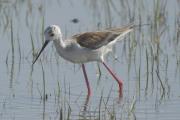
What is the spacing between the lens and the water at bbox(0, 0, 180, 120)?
9766mm

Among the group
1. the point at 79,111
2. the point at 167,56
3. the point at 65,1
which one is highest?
the point at 65,1

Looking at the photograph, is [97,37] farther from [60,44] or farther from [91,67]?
[91,67]

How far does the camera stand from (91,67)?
12141mm

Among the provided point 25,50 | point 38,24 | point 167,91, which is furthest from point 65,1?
point 167,91

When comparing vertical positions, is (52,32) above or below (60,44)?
above

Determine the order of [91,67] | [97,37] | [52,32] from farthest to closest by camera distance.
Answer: [91,67] → [97,37] → [52,32]

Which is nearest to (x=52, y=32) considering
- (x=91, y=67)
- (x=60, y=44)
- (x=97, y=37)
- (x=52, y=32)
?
(x=52, y=32)

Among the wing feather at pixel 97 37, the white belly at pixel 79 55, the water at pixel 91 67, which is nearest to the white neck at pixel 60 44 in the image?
the white belly at pixel 79 55

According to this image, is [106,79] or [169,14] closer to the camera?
[106,79]

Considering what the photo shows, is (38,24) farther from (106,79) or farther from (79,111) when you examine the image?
(79,111)

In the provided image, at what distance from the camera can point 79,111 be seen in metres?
9.82

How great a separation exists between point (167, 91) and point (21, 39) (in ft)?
11.4

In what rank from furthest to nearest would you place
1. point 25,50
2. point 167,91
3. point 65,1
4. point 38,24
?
point 65,1 < point 38,24 < point 25,50 < point 167,91

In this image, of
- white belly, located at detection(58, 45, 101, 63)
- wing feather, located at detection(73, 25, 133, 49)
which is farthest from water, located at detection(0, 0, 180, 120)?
wing feather, located at detection(73, 25, 133, 49)
